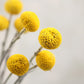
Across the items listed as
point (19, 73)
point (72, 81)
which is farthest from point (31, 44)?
point (19, 73)

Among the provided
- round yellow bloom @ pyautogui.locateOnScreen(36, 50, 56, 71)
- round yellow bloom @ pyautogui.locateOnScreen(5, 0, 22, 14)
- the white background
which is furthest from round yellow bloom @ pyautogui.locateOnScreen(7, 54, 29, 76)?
the white background

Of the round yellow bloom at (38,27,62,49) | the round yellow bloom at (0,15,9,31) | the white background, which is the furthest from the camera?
the white background

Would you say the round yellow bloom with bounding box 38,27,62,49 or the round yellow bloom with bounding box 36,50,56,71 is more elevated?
the round yellow bloom with bounding box 38,27,62,49

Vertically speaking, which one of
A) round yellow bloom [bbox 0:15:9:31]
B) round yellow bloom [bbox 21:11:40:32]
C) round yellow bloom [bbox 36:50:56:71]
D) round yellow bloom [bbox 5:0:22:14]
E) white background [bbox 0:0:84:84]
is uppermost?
round yellow bloom [bbox 21:11:40:32]

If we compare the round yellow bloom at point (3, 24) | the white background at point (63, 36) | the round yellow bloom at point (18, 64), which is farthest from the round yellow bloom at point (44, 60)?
the white background at point (63, 36)

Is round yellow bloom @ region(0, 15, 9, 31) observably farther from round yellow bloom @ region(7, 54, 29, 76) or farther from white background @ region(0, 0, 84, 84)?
white background @ region(0, 0, 84, 84)

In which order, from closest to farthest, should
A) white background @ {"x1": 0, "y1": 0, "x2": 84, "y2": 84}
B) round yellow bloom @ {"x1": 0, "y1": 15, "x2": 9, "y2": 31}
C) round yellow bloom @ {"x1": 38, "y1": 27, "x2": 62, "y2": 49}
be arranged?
round yellow bloom @ {"x1": 38, "y1": 27, "x2": 62, "y2": 49}
round yellow bloom @ {"x1": 0, "y1": 15, "x2": 9, "y2": 31}
white background @ {"x1": 0, "y1": 0, "x2": 84, "y2": 84}

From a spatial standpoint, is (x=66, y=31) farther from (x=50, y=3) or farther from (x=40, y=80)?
(x=40, y=80)

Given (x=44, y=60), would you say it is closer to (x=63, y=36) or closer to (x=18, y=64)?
(x=18, y=64)

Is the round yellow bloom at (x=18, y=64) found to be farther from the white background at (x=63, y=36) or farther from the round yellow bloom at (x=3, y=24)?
the white background at (x=63, y=36)
